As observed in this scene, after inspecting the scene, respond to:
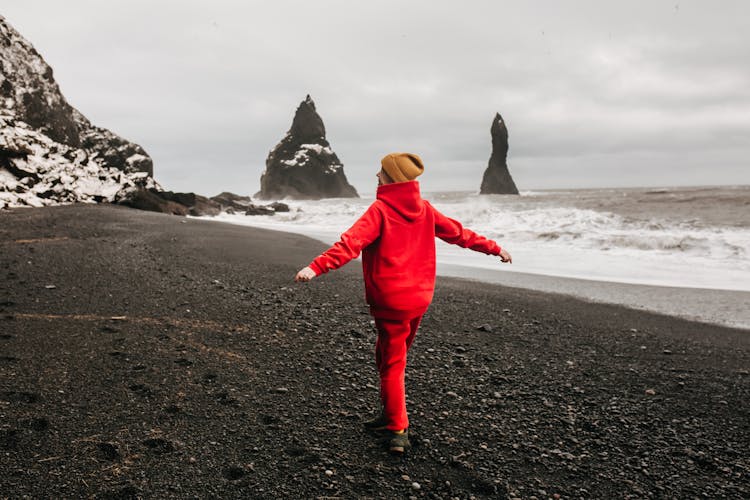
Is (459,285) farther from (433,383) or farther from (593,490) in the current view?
(593,490)

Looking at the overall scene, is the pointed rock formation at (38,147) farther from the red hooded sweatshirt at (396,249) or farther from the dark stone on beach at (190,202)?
the red hooded sweatshirt at (396,249)

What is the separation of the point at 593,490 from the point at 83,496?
2791 millimetres

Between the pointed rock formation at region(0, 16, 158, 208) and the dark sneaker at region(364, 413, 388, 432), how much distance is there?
15.5 metres

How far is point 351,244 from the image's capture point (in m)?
3.10

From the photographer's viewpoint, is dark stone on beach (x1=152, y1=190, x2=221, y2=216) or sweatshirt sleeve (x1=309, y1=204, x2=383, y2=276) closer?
sweatshirt sleeve (x1=309, y1=204, x2=383, y2=276)

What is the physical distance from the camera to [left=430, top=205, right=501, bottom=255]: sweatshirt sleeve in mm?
3557

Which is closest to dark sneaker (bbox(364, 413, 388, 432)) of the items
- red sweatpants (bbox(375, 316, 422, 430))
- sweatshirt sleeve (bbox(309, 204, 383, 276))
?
red sweatpants (bbox(375, 316, 422, 430))

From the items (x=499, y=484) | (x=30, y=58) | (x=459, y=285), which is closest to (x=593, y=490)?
(x=499, y=484)

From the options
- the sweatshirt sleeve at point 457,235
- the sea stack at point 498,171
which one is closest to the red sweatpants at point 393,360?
the sweatshirt sleeve at point 457,235

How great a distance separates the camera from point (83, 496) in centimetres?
244

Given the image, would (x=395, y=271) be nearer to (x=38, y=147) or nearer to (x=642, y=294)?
(x=642, y=294)

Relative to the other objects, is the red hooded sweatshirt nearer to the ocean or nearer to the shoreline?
the shoreline

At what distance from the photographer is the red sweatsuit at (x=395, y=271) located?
322 centimetres

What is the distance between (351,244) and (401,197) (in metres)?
0.52
